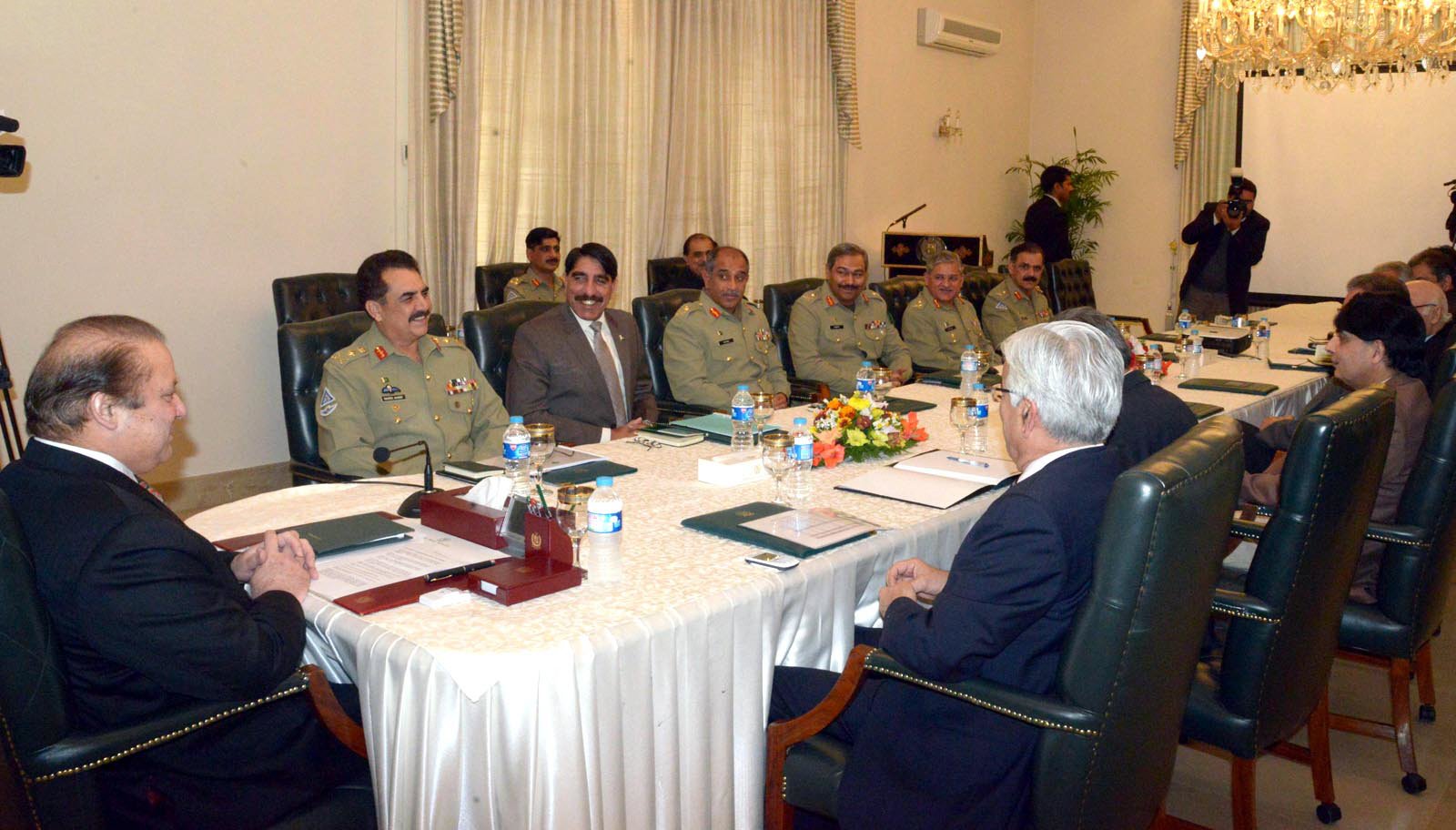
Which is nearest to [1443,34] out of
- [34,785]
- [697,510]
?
[697,510]

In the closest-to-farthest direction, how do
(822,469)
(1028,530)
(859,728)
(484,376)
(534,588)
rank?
(1028,530) < (534,588) < (859,728) < (822,469) < (484,376)

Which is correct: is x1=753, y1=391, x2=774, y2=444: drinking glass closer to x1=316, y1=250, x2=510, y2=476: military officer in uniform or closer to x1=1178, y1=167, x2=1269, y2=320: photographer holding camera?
x1=316, y1=250, x2=510, y2=476: military officer in uniform

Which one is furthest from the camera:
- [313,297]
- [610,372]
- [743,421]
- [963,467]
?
[313,297]

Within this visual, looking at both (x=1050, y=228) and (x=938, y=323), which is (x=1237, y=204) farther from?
(x=938, y=323)

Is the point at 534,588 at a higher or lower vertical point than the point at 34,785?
higher

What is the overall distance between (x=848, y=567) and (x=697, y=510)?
1.42 ft

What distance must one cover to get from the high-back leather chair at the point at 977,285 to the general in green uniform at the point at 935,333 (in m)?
0.71

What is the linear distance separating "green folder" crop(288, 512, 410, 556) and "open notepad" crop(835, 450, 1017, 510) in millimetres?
1084

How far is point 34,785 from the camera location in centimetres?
165

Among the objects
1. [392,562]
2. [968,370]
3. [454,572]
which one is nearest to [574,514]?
[454,572]

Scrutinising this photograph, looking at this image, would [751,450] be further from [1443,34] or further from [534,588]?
[1443,34]

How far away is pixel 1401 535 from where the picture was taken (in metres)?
2.75

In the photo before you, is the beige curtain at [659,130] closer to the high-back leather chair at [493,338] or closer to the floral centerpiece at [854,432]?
the high-back leather chair at [493,338]

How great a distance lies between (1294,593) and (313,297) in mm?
4384
